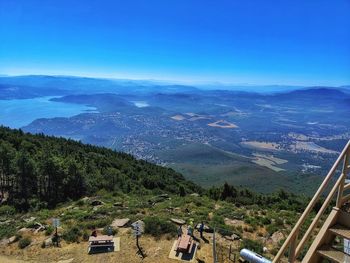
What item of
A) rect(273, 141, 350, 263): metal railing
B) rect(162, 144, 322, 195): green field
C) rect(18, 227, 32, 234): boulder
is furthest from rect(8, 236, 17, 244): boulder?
rect(162, 144, 322, 195): green field

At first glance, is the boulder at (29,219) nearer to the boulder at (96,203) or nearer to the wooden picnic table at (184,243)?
the boulder at (96,203)

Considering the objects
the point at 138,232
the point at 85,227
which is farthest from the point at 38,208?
the point at 138,232

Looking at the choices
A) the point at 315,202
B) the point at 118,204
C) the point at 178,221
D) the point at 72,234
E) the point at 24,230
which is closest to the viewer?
the point at 315,202

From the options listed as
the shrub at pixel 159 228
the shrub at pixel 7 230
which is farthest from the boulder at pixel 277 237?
the shrub at pixel 7 230

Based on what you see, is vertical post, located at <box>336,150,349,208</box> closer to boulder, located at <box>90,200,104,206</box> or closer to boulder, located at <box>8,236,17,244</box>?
boulder, located at <box>8,236,17,244</box>

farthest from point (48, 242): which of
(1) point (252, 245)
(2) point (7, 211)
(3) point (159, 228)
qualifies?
(2) point (7, 211)

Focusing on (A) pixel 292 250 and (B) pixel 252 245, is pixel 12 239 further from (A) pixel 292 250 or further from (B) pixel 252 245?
(A) pixel 292 250
